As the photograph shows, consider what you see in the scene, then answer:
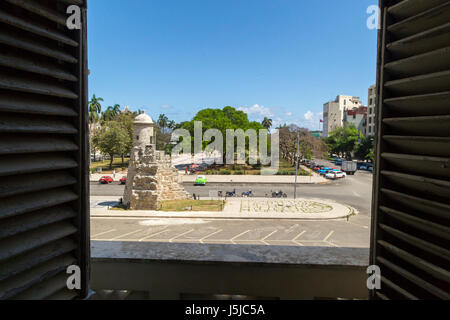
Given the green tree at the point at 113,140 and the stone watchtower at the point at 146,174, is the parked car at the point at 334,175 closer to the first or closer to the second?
the stone watchtower at the point at 146,174

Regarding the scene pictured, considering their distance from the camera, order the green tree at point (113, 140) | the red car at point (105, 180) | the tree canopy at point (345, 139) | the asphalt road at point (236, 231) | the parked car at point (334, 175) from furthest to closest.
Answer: the tree canopy at point (345, 139)
the green tree at point (113, 140)
the parked car at point (334, 175)
the red car at point (105, 180)
the asphalt road at point (236, 231)

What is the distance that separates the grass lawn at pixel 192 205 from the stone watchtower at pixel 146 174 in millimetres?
746

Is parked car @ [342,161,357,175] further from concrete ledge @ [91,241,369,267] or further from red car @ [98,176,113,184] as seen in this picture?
concrete ledge @ [91,241,369,267]

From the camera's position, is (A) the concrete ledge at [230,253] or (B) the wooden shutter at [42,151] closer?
(B) the wooden shutter at [42,151]

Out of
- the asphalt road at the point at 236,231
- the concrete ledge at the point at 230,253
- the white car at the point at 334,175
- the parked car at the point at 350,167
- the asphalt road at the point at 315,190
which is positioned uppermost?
the concrete ledge at the point at 230,253

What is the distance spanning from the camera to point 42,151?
7.03 ft

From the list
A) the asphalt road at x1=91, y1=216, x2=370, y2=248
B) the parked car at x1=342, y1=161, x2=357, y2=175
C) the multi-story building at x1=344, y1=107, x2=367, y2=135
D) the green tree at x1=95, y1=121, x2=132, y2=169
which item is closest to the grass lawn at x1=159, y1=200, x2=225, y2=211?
the asphalt road at x1=91, y1=216, x2=370, y2=248

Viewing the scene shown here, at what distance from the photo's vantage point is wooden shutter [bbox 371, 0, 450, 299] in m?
1.98

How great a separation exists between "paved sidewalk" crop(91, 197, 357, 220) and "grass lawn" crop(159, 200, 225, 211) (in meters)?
0.73

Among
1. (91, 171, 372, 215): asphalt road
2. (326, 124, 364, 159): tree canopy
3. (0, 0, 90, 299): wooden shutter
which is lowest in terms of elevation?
(91, 171, 372, 215): asphalt road

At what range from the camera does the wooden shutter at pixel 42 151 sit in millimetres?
1896

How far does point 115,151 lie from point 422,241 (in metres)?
41.1

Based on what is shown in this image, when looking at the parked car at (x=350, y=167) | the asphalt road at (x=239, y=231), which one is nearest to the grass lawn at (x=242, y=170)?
the parked car at (x=350, y=167)
